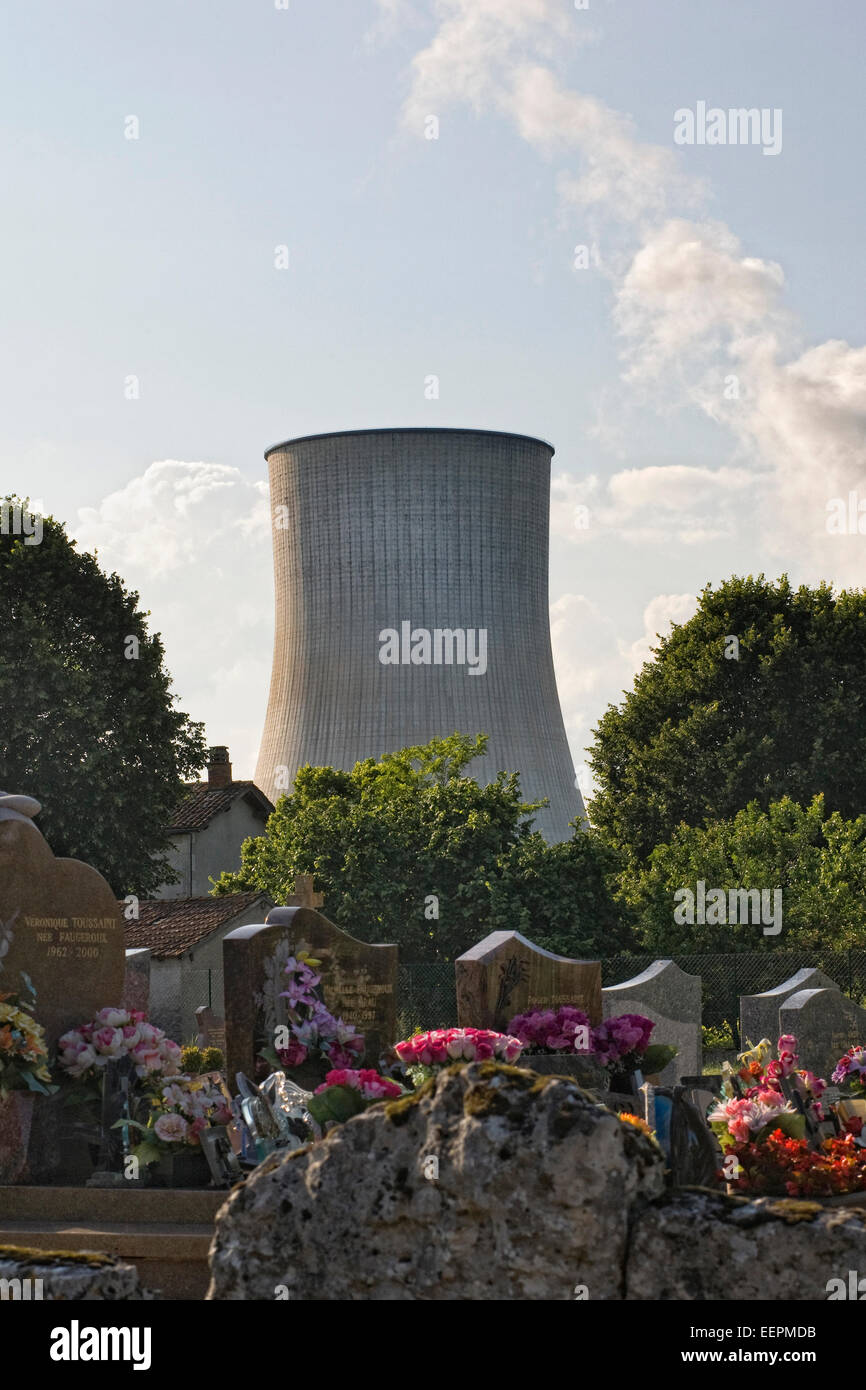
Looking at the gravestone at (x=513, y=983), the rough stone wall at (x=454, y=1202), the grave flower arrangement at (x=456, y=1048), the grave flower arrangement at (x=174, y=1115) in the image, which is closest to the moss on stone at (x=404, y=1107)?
the rough stone wall at (x=454, y=1202)

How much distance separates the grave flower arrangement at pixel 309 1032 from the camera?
11328 millimetres

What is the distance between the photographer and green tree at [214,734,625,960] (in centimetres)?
2758

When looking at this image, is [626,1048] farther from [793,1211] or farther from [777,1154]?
[793,1211]

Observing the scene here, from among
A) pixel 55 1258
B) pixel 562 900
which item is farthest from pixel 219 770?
pixel 55 1258

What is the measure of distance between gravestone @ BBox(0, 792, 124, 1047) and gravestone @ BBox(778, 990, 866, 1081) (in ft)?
27.9

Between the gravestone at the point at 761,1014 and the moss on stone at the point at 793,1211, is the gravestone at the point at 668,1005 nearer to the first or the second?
the gravestone at the point at 761,1014

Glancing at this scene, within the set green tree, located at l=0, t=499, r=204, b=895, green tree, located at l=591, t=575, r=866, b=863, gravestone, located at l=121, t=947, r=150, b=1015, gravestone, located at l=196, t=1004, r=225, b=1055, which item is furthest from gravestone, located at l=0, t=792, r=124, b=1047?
green tree, located at l=591, t=575, r=866, b=863

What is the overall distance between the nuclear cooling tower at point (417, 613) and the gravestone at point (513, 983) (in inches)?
801

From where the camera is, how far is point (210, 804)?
39.7 metres

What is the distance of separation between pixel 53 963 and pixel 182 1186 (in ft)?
6.29

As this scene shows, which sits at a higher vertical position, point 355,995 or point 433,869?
point 433,869

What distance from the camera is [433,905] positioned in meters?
23.5

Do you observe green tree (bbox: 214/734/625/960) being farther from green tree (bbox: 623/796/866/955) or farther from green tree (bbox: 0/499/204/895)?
green tree (bbox: 0/499/204/895)

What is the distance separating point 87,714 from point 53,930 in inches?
621
